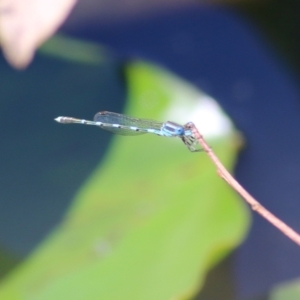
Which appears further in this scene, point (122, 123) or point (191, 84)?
point (191, 84)

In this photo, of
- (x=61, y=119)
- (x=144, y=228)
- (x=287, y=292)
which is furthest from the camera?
(x=61, y=119)

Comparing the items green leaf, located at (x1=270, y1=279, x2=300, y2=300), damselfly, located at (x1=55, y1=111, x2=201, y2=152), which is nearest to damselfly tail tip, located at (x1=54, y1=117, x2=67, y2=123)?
damselfly, located at (x1=55, y1=111, x2=201, y2=152)

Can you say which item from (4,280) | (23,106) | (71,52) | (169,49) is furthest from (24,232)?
(169,49)

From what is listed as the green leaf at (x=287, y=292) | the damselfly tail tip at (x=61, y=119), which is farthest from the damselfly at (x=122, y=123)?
the green leaf at (x=287, y=292)

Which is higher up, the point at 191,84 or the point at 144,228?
the point at 191,84

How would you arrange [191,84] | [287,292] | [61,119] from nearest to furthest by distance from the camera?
[287,292] < [61,119] < [191,84]

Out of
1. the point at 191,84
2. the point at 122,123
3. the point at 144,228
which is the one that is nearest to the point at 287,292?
the point at 144,228

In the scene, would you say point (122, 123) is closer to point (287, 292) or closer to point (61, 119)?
point (61, 119)
